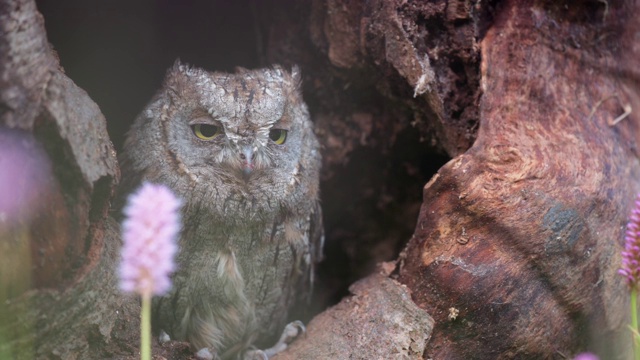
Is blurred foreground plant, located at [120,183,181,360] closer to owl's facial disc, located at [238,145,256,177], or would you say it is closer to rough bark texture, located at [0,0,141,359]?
rough bark texture, located at [0,0,141,359]

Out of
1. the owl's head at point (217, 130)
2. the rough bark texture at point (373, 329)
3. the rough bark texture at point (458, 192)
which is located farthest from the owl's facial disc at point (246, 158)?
the rough bark texture at point (373, 329)

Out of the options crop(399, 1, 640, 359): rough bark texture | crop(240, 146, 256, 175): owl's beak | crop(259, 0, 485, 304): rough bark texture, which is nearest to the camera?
crop(399, 1, 640, 359): rough bark texture

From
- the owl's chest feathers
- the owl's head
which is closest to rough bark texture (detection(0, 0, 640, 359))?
the owl's chest feathers

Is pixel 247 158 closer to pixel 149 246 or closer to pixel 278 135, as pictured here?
pixel 278 135

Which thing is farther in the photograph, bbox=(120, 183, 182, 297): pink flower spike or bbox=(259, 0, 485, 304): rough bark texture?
bbox=(259, 0, 485, 304): rough bark texture

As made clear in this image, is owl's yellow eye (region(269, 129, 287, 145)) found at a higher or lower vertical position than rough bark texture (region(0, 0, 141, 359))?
higher

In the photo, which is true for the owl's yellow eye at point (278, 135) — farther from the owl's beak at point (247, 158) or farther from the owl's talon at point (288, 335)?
the owl's talon at point (288, 335)

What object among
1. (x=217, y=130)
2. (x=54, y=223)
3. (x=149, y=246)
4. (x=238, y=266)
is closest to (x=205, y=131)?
(x=217, y=130)

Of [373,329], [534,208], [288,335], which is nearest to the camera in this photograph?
[534,208]

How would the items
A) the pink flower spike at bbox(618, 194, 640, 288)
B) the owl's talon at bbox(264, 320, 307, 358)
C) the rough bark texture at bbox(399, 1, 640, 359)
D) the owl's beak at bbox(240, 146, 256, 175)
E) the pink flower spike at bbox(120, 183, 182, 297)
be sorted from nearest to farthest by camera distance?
1. the pink flower spike at bbox(120, 183, 182, 297)
2. the pink flower spike at bbox(618, 194, 640, 288)
3. the rough bark texture at bbox(399, 1, 640, 359)
4. the owl's beak at bbox(240, 146, 256, 175)
5. the owl's talon at bbox(264, 320, 307, 358)
